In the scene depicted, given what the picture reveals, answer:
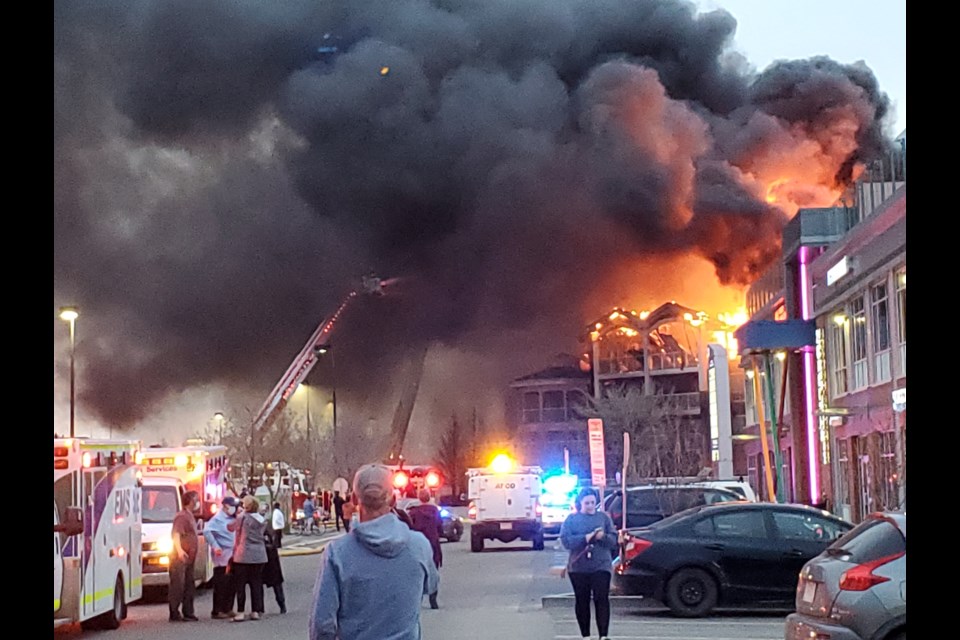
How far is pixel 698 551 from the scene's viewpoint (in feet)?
51.7

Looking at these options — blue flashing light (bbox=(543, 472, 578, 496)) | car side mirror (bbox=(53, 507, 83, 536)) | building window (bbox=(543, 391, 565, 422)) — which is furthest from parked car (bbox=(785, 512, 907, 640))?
building window (bbox=(543, 391, 565, 422))

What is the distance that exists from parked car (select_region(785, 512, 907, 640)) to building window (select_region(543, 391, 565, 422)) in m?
65.7

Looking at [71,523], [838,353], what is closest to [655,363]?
[838,353]

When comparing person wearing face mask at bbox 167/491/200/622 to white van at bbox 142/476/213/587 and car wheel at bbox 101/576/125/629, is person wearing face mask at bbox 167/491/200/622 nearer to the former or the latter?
car wheel at bbox 101/576/125/629

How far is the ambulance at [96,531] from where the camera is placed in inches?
546

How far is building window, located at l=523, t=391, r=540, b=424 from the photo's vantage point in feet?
251

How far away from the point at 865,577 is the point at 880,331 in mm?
21732

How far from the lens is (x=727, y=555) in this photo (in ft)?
51.7

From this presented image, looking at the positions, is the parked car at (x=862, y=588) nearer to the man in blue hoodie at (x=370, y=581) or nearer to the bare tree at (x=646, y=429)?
the man in blue hoodie at (x=370, y=581)

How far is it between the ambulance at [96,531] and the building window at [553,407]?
58.9 meters

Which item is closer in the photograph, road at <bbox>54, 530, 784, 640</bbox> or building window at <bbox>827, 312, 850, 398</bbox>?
road at <bbox>54, 530, 784, 640</bbox>
